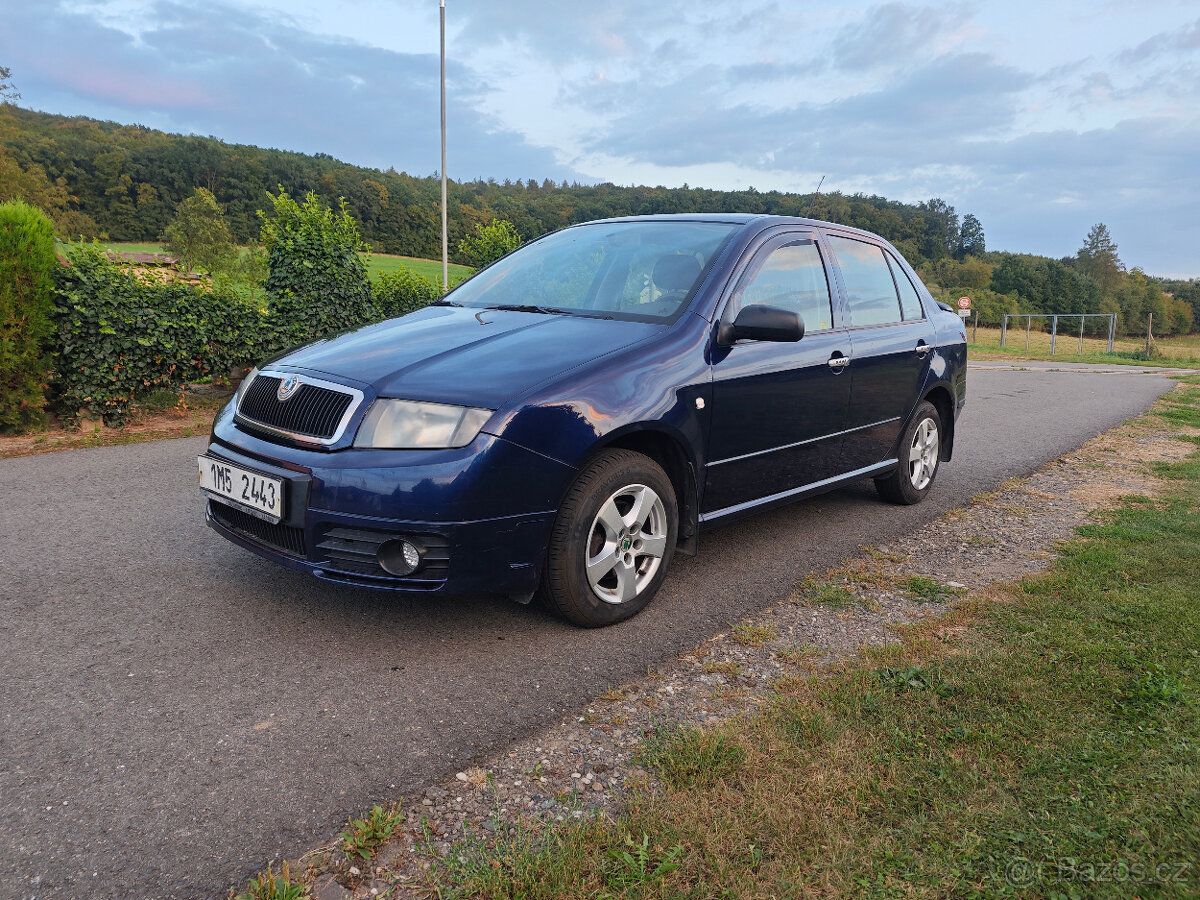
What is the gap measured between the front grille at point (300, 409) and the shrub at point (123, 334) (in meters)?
4.62

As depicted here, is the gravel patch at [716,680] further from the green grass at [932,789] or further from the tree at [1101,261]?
the tree at [1101,261]

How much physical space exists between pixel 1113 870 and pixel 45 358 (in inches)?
312

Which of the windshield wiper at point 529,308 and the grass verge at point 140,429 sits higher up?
the windshield wiper at point 529,308

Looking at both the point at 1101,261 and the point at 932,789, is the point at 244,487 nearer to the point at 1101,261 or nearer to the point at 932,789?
the point at 932,789

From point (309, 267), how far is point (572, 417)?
6.98m

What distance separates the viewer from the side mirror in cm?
352

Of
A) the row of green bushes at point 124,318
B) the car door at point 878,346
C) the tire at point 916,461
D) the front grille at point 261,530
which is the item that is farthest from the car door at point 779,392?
the row of green bushes at point 124,318

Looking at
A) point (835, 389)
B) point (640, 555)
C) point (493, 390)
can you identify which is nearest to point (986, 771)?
point (640, 555)

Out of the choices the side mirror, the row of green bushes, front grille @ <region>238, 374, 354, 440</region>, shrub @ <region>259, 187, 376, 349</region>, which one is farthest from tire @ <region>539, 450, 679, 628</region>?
shrub @ <region>259, 187, 376, 349</region>

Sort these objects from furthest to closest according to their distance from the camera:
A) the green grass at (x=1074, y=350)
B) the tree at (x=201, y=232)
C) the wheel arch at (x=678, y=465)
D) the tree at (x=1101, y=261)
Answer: the tree at (x=1101, y=261), the tree at (x=201, y=232), the green grass at (x=1074, y=350), the wheel arch at (x=678, y=465)

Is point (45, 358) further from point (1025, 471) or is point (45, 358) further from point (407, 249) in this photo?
point (407, 249)

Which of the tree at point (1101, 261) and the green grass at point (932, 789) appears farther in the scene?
the tree at point (1101, 261)

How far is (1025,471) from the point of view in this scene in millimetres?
6730

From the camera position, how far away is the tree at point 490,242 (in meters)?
13.3
